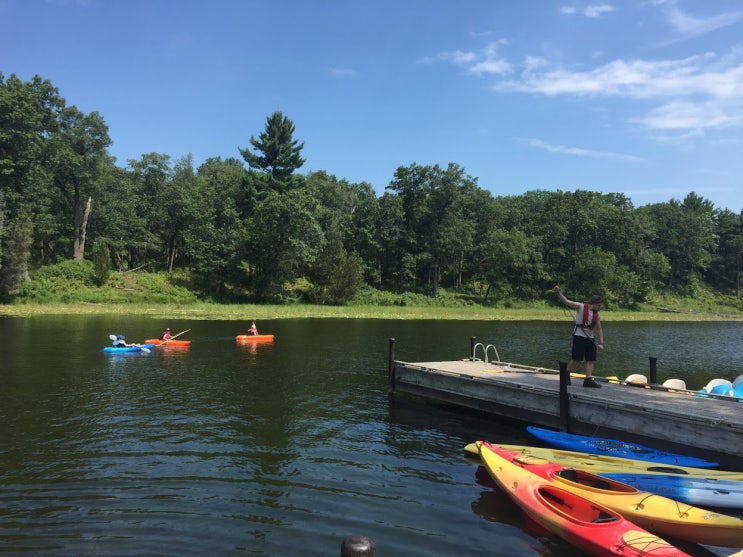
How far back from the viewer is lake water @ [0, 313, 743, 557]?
313 inches

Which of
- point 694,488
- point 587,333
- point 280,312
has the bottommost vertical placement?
point 280,312

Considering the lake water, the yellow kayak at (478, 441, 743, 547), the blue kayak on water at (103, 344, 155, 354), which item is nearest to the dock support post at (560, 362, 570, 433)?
the lake water

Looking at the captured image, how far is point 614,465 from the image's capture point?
9844mm

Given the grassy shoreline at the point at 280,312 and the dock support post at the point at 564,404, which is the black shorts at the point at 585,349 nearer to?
the dock support post at the point at 564,404

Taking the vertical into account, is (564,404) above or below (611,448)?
above

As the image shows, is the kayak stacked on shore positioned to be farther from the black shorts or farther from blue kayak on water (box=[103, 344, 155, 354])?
blue kayak on water (box=[103, 344, 155, 354])

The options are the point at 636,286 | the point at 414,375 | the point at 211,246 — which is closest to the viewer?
the point at 414,375

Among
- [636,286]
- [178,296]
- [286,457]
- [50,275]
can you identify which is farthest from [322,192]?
[286,457]

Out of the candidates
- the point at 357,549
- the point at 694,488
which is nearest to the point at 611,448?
the point at 694,488

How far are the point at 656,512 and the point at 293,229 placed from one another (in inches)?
2277

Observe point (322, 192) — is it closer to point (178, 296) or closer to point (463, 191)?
point (463, 191)

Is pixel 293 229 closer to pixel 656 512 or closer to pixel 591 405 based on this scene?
pixel 591 405

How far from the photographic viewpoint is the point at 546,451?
35.2 ft

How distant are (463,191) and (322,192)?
23.9 meters
